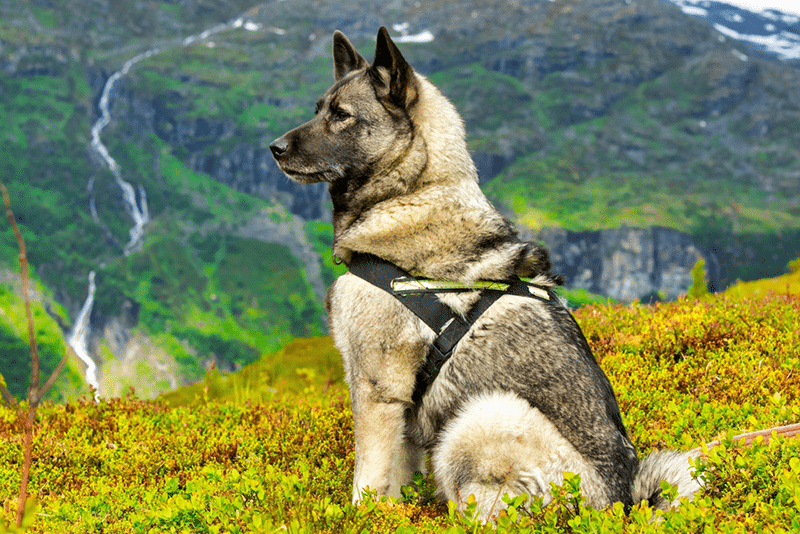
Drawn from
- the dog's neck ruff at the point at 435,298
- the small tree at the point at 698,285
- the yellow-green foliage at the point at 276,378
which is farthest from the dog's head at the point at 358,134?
the small tree at the point at 698,285

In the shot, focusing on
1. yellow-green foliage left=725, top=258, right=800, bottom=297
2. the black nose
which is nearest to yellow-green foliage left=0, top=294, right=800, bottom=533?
yellow-green foliage left=725, top=258, right=800, bottom=297

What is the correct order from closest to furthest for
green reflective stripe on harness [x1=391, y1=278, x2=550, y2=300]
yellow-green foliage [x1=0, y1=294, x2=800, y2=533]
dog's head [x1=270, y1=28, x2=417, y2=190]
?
1. yellow-green foliage [x1=0, y1=294, x2=800, y2=533]
2. green reflective stripe on harness [x1=391, y1=278, x2=550, y2=300]
3. dog's head [x1=270, y1=28, x2=417, y2=190]

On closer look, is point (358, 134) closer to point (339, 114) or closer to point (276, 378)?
point (339, 114)

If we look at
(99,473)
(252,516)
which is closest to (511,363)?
(252,516)

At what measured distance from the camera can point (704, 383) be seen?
22.9ft

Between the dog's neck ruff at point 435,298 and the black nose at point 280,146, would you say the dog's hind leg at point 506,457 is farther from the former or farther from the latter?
the black nose at point 280,146

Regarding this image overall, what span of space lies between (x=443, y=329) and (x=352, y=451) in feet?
8.24

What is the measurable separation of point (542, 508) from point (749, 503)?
4.42 ft

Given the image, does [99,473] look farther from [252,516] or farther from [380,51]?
[380,51]

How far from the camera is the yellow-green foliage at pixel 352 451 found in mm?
3771

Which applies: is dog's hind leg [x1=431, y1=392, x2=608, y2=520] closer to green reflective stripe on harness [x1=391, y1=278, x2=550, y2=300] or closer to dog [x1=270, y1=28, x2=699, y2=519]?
dog [x1=270, y1=28, x2=699, y2=519]

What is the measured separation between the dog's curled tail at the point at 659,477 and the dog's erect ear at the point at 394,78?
13.1ft

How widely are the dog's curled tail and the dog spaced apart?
11 mm

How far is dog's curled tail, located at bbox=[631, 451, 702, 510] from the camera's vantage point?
14.5 feet
